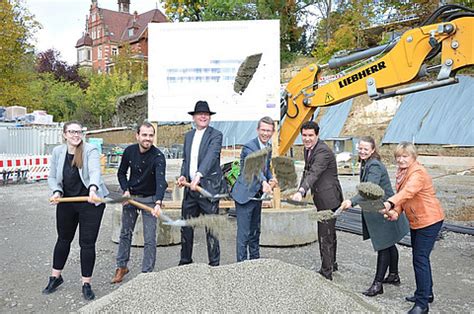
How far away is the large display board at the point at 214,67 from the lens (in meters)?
5.82

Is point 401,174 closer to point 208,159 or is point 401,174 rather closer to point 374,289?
point 374,289

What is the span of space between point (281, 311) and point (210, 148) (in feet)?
6.71

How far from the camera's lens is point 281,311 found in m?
2.58

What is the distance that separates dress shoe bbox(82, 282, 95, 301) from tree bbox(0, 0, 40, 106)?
19331 mm

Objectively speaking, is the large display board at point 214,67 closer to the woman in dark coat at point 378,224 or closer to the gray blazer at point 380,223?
the woman in dark coat at point 378,224

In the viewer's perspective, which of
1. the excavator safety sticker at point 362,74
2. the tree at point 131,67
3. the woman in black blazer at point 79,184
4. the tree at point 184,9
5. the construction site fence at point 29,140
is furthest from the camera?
the tree at point 131,67

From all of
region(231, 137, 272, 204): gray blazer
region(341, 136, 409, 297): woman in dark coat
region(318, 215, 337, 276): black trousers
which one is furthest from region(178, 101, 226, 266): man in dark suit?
region(341, 136, 409, 297): woman in dark coat

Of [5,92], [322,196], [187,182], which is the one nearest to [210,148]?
[187,182]

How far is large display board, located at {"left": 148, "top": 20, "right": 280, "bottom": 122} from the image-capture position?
5824 millimetres

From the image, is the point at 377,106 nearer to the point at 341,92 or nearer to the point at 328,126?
the point at 328,126

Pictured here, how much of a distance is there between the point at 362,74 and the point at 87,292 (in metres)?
3.75

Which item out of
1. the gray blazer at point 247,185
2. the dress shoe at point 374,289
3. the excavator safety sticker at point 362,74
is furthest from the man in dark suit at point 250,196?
the excavator safety sticker at point 362,74

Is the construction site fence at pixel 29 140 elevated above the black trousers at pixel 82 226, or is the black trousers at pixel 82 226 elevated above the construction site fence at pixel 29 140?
the construction site fence at pixel 29 140

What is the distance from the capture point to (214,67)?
585 cm
